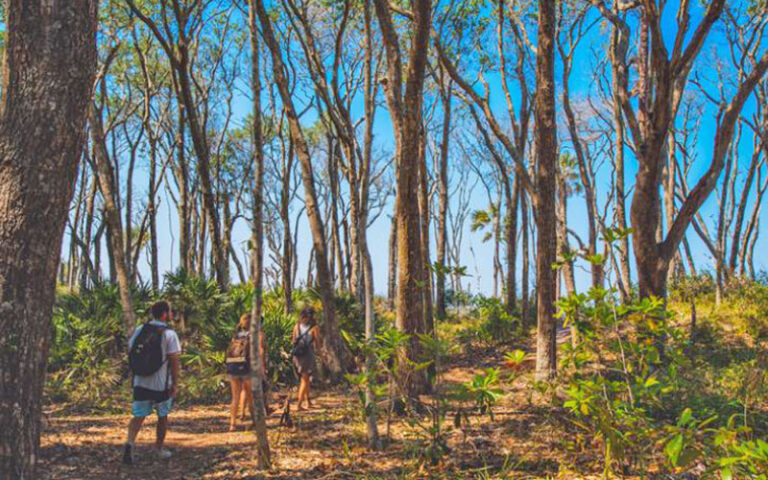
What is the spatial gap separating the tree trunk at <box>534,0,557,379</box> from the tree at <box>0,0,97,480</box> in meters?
6.42

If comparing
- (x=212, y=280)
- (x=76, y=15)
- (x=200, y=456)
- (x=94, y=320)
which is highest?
(x=76, y=15)

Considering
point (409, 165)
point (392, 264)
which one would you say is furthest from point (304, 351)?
point (392, 264)

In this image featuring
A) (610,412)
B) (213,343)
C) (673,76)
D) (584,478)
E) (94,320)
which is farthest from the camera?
(94,320)

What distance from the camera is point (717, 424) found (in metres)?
6.91

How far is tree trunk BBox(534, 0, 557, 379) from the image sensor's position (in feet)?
28.6

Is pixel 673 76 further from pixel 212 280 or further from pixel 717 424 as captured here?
pixel 212 280

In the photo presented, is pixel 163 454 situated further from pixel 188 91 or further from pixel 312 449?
pixel 188 91

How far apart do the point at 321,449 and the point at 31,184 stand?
4.37 m

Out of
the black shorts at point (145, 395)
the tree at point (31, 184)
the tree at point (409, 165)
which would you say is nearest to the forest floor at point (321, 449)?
the black shorts at point (145, 395)

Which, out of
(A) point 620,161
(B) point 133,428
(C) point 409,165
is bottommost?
(B) point 133,428

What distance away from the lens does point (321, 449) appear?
6922mm

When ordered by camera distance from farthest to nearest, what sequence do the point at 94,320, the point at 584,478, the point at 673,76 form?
the point at 94,320, the point at 673,76, the point at 584,478

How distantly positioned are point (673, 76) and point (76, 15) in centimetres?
710

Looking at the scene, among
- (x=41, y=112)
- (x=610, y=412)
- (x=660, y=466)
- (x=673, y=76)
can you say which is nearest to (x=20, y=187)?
(x=41, y=112)
